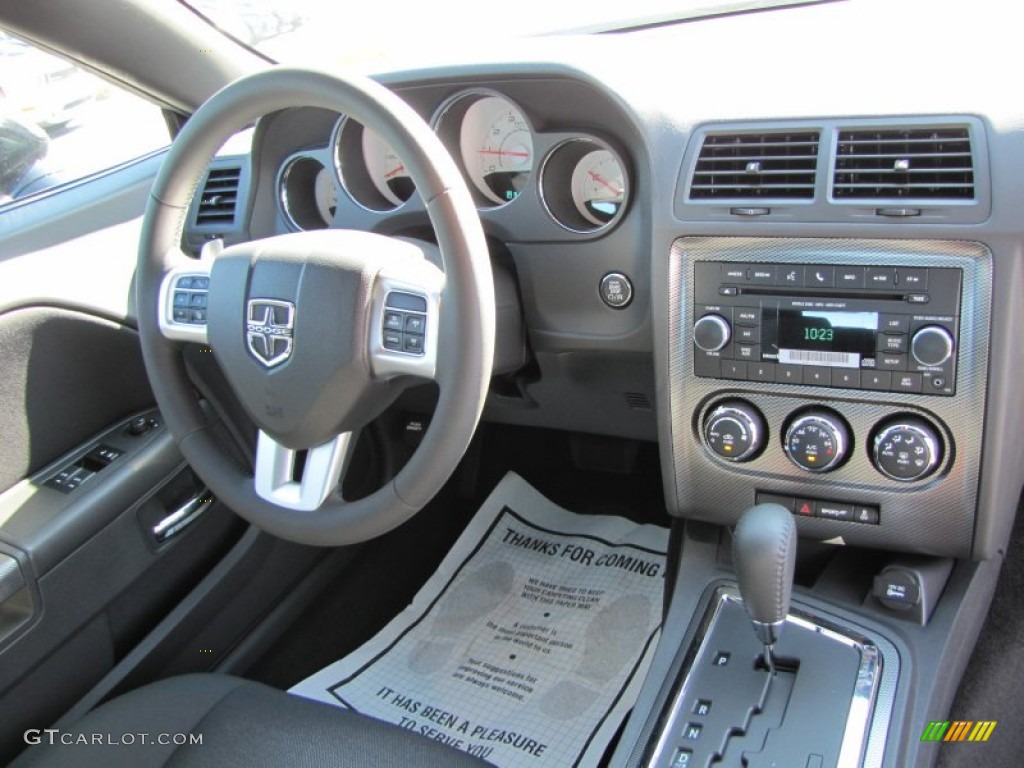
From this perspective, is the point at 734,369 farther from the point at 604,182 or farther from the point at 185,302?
the point at 185,302

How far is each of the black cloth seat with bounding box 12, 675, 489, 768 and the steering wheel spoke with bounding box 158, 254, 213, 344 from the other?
1.47ft

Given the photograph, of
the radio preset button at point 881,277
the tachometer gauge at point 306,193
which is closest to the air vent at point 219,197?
the tachometer gauge at point 306,193

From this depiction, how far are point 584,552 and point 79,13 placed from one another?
1275 mm

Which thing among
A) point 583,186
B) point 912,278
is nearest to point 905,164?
point 912,278

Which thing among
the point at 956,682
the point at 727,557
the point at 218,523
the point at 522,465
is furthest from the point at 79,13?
the point at 956,682

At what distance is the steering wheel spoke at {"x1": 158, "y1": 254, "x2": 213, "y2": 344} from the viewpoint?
A: 3.76 ft

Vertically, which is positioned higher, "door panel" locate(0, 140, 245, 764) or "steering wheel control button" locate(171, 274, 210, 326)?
"steering wheel control button" locate(171, 274, 210, 326)

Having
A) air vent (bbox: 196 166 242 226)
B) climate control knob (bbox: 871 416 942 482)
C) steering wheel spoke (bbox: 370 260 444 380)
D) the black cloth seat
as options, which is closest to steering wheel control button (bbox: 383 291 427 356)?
steering wheel spoke (bbox: 370 260 444 380)

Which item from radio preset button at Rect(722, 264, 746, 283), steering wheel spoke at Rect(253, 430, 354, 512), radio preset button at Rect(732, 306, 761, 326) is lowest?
steering wheel spoke at Rect(253, 430, 354, 512)

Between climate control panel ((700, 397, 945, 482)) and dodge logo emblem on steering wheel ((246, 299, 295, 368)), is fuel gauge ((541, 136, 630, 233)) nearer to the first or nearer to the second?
climate control panel ((700, 397, 945, 482))

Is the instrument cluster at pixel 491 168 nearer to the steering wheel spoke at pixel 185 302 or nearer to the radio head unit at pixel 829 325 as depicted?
the radio head unit at pixel 829 325

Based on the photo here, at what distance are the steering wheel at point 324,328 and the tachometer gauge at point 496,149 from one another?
375 mm

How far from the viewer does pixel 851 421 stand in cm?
120

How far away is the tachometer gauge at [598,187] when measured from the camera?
1387 mm
